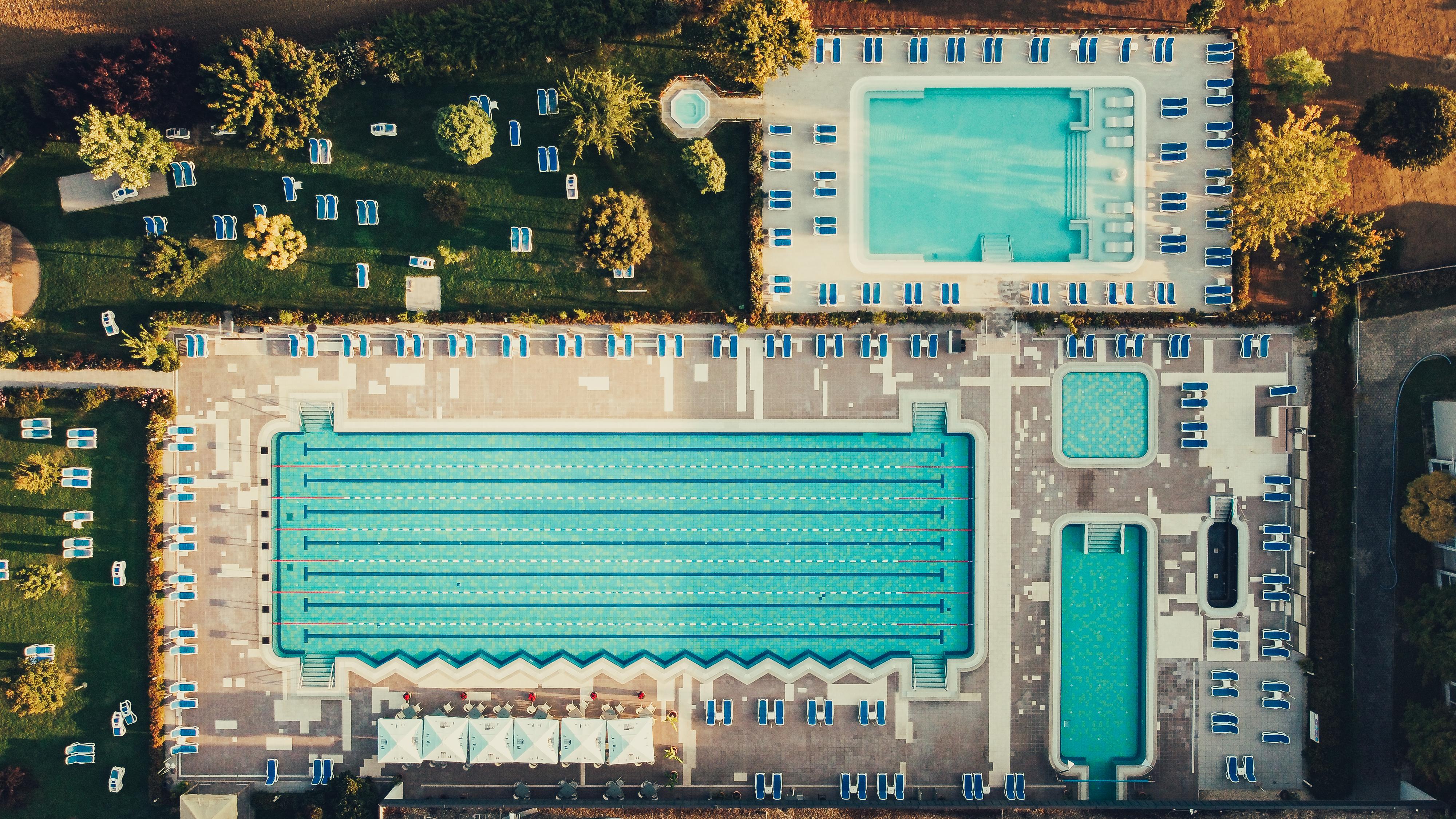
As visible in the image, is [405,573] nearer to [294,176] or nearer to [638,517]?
[638,517]

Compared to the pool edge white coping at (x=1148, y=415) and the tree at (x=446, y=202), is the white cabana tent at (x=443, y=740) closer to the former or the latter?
the tree at (x=446, y=202)

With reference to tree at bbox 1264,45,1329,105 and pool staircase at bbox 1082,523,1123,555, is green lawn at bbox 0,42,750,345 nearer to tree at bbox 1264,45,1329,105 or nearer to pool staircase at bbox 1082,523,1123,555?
pool staircase at bbox 1082,523,1123,555

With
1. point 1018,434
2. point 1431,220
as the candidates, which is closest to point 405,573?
point 1018,434

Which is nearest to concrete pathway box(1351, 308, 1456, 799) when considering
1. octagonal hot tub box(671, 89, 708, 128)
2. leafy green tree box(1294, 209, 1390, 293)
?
leafy green tree box(1294, 209, 1390, 293)

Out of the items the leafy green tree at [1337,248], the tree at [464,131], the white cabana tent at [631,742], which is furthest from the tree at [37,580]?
the leafy green tree at [1337,248]

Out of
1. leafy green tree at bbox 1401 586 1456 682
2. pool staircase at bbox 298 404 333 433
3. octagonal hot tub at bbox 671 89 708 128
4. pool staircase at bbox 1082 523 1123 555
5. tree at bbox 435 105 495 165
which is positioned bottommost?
leafy green tree at bbox 1401 586 1456 682

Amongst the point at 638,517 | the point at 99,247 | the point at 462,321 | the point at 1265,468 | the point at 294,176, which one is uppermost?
the point at 294,176
